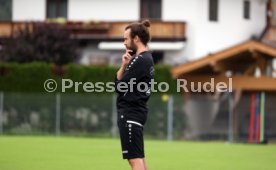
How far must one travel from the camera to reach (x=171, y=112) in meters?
31.7

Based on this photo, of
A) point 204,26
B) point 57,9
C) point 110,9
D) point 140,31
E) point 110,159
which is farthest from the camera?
point 57,9

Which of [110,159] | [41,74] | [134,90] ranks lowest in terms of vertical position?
[110,159]

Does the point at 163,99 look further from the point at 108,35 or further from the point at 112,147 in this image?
the point at 108,35

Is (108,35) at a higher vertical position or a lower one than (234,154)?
higher

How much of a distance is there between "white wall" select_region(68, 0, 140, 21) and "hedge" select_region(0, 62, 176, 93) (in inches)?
339

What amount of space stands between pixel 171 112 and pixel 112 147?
8.01m

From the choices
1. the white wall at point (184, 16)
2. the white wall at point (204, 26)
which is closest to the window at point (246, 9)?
the white wall at point (204, 26)

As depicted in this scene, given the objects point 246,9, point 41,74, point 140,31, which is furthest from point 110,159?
point 246,9

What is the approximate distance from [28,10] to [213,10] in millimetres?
10374

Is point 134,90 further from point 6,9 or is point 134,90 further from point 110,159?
point 6,9

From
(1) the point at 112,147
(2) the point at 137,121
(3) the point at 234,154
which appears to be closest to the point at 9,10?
(1) the point at 112,147

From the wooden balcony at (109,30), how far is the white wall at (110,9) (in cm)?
93

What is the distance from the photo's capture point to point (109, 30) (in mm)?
43969

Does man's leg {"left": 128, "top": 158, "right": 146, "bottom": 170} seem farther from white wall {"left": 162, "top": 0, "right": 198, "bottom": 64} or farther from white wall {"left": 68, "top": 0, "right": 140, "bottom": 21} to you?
white wall {"left": 68, "top": 0, "right": 140, "bottom": 21}
